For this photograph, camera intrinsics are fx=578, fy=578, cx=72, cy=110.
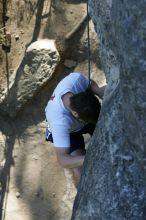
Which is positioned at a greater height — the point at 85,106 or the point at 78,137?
the point at 85,106

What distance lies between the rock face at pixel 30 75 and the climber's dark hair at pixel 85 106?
1.29 meters

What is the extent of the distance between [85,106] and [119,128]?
23.4 inches

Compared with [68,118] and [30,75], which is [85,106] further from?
[30,75]

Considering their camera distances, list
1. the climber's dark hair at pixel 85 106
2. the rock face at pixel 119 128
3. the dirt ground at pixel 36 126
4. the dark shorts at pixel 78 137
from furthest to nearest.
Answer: the dirt ground at pixel 36 126 < the dark shorts at pixel 78 137 < the climber's dark hair at pixel 85 106 < the rock face at pixel 119 128

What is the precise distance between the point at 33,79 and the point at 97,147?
6.51 ft

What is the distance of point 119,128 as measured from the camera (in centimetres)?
204

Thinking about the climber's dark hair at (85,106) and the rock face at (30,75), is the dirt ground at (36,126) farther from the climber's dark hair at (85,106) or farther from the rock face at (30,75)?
the climber's dark hair at (85,106)

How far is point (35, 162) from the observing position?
418 cm

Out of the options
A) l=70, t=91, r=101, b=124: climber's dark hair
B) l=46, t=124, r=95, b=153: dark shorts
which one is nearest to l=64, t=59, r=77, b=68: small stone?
l=46, t=124, r=95, b=153: dark shorts

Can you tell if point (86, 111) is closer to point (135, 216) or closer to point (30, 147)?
point (135, 216)

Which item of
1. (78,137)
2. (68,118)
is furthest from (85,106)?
(78,137)

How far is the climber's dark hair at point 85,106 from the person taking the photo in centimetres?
263

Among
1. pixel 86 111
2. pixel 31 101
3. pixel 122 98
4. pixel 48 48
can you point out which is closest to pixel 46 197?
pixel 31 101

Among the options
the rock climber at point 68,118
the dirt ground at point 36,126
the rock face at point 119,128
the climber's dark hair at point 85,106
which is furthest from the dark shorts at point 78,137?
the dirt ground at point 36,126
